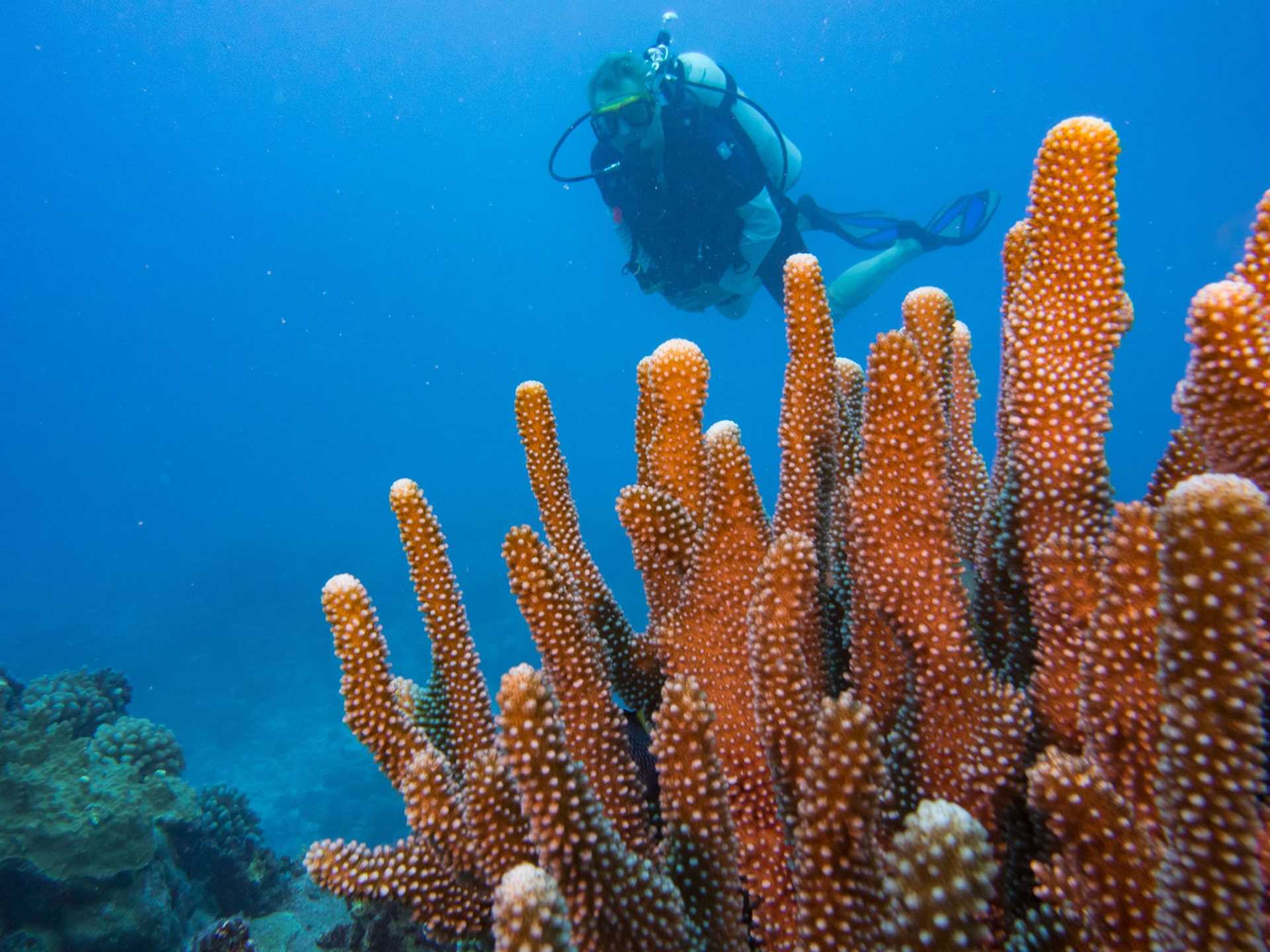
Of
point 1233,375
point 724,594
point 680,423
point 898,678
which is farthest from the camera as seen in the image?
point 680,423

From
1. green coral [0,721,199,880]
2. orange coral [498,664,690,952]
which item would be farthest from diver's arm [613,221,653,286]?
orange coral [498,664,690,952]

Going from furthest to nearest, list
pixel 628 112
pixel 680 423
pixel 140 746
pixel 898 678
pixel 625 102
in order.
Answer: pixel 628 112, pixel 625 102, pixel 140 746, pixel 680 423, pixel 898 678

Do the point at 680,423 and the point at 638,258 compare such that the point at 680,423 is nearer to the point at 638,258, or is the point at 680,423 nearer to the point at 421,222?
the point at 638,258

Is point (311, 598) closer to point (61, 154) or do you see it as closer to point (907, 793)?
point (907, 793)

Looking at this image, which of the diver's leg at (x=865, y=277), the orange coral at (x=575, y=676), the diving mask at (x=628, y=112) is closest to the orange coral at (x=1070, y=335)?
the orange coral at (x=575, y=676)

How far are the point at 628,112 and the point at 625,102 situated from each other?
0.16 meters

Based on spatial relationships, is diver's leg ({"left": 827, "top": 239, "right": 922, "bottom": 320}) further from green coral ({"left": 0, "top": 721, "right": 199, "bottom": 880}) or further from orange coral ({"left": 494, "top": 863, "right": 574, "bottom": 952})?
orange coral ({"left": 494, "top": 863, "right": 574, "bottom": 952})

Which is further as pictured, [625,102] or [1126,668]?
[625,102]

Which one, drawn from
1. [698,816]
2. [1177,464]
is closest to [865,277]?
[1177,464]

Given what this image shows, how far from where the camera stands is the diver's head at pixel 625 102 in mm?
10367

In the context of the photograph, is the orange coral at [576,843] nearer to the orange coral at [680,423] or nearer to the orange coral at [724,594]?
the orange coral at [724,594]

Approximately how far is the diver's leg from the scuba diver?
84.1 inches

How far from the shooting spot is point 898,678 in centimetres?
203

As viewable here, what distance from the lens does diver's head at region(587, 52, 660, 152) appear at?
10367mm
